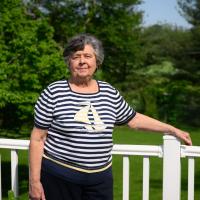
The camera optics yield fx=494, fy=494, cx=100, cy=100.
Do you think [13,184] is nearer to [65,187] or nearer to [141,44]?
[65,187]

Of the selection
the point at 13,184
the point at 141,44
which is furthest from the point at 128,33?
the point at 13,184

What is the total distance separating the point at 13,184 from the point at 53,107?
1037 mm

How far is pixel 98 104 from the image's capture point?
8.98 feet

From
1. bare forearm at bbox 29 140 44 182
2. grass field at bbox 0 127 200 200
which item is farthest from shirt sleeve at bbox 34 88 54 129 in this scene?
grass field at bbox 0 127 200 200

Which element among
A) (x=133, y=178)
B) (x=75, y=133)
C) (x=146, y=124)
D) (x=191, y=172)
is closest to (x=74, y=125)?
(x=75, y=133)

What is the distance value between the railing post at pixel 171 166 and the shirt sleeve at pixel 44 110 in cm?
86

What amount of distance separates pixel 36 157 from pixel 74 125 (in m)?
0.27

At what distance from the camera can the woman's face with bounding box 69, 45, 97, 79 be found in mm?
2693

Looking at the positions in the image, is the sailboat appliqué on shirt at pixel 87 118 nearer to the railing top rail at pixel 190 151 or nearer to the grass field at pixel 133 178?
the railing top rail at pixel 190 151

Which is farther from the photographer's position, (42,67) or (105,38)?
(105,38)

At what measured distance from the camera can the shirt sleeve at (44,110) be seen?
2.68 meters

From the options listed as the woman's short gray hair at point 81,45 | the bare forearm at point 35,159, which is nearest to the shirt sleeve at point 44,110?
the bare forearm at point 35,159

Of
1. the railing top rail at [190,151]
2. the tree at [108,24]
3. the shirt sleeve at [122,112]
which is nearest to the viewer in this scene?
the shirt sleeve at [122,112]

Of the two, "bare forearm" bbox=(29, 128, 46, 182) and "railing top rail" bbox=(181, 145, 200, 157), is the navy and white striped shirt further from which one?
"railing top rail" bbox=(181, 145, 200, 157)
